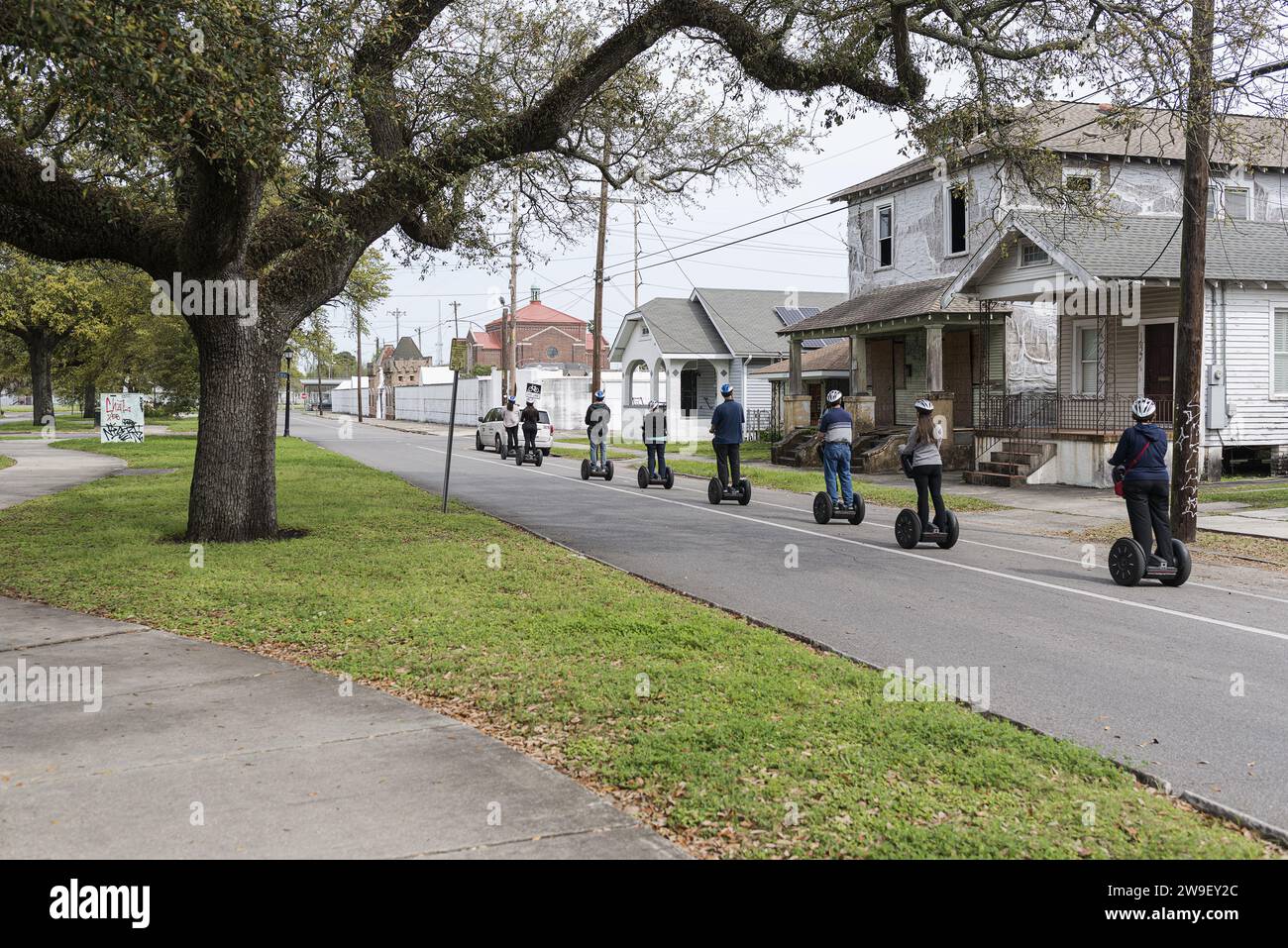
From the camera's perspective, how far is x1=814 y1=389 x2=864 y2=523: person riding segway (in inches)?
595

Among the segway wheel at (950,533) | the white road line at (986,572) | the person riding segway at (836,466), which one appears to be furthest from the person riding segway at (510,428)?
the segway wheel at (950,533)

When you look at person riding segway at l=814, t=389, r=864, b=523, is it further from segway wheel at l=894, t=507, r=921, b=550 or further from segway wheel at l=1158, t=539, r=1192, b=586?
segway wheel at l=1158, t=539, r=1192, b=586

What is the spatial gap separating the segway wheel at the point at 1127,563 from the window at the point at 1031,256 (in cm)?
1407

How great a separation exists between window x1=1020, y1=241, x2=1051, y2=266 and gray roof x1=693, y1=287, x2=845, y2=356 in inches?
741

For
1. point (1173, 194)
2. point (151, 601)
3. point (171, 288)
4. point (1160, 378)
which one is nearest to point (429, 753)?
point (151, 601)

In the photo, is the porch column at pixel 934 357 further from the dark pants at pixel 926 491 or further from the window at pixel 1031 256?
the dark pants at pixel 926 491

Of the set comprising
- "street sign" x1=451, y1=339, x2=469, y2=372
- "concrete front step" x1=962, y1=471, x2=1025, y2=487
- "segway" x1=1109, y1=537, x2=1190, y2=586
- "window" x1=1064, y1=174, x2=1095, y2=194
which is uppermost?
"window" x1=1064, y1=174, x2=1095, y2=194

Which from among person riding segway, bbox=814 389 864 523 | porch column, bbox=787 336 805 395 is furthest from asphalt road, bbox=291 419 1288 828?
porch column, bbox=787 336 805 395

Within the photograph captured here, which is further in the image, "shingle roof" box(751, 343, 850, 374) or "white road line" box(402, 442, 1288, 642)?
"shingle roof" box(751, 343, 850, 374)

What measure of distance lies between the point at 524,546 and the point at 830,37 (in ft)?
25.8

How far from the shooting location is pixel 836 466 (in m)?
15.5

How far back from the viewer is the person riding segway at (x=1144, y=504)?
34.8 feet

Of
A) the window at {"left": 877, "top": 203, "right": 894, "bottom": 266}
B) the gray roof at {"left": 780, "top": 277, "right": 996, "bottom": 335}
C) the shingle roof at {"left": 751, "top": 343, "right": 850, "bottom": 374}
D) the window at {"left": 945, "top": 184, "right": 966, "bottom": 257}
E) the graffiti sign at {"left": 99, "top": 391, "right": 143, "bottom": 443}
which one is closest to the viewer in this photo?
the gray roof at {"left": 780, "top": 277, "right": 996, "bottom": 335}
